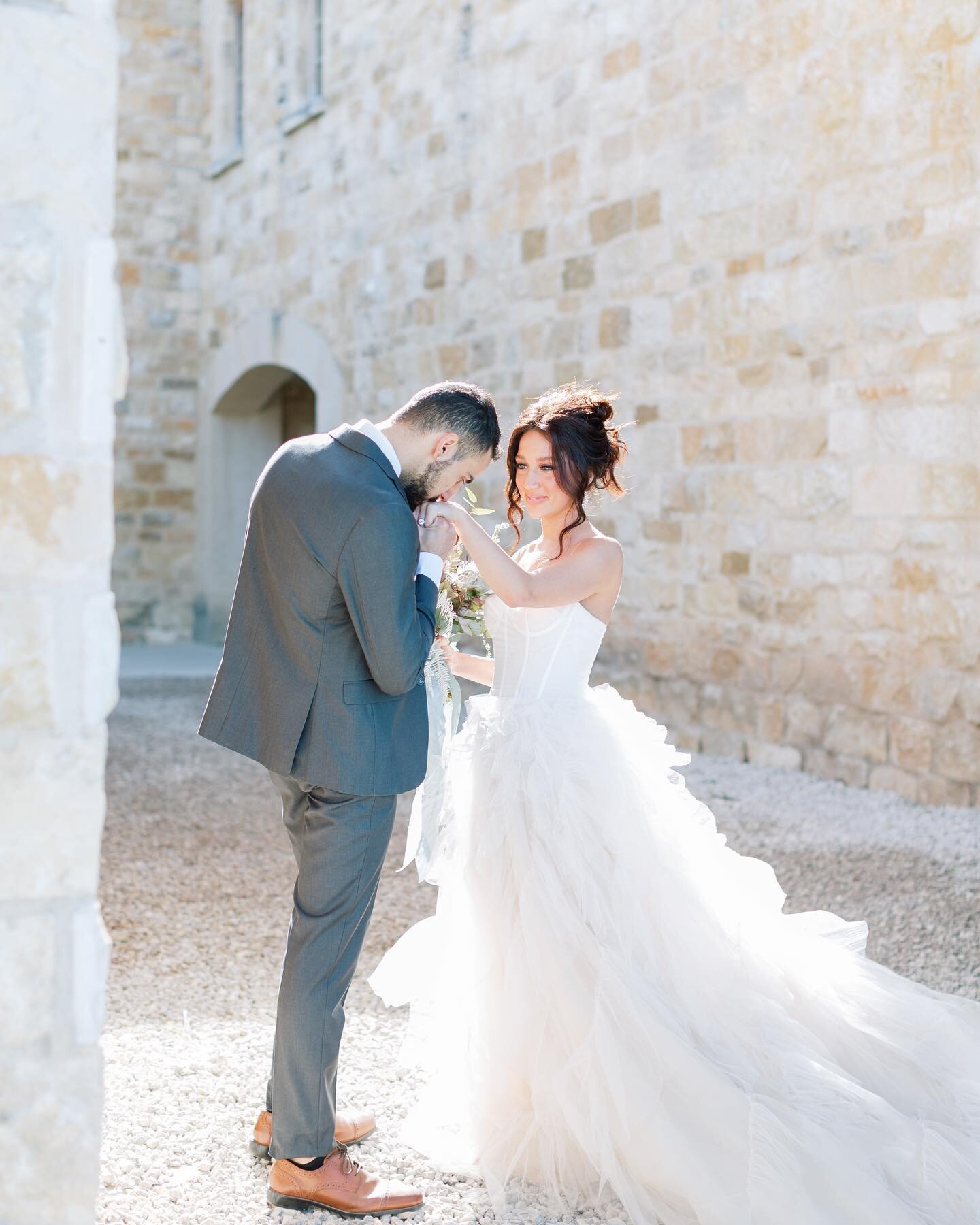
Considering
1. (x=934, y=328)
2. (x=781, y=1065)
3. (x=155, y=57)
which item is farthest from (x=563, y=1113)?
(x=155, y=57)

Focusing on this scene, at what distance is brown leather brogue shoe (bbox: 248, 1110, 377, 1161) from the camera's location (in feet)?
8.34

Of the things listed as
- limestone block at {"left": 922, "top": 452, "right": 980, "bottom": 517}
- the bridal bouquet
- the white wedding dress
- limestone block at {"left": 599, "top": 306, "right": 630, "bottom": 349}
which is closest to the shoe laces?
the white wedding dress

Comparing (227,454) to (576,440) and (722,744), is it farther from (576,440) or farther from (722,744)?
(576,440)

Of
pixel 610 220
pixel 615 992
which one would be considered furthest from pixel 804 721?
pixel 615 992

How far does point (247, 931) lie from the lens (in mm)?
4039

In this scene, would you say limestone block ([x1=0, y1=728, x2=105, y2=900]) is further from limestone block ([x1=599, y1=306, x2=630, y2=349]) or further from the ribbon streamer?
limestone block ([x1=599, y1=306, x2=630, y2=349])

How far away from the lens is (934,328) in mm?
5285

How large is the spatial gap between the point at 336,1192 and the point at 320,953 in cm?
43

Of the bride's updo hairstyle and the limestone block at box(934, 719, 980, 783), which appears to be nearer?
the bride's updo hairstyle

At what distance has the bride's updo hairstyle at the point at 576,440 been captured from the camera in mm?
2930

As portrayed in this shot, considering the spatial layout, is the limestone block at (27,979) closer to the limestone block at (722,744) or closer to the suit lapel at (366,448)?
the suit lapel at (366,448)

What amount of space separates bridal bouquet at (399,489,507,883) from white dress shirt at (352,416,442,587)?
1.07 ft

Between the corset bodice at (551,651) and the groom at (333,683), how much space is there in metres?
0.50

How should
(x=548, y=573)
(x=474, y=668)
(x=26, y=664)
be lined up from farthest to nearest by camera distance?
1. (x=474, y=668)
2. (x=548, y=573)
3. (x=26, y=664)
